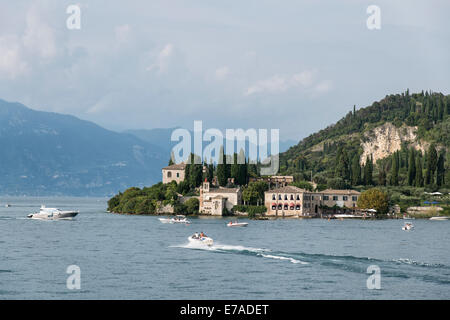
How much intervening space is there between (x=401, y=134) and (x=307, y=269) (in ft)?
508

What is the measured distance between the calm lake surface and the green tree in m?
38.1

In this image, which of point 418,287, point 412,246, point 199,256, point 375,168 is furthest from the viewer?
point 375,168

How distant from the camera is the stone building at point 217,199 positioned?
121000mm

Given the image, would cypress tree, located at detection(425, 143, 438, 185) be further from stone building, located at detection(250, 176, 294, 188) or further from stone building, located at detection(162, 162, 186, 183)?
stone building, located at detection(162, 162, 186, 183)

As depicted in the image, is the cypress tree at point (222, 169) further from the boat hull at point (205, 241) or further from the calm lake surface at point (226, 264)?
the boat hull at point (205, 241)

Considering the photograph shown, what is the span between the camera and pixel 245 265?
51.5m

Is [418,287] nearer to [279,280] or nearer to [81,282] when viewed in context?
[279,280]

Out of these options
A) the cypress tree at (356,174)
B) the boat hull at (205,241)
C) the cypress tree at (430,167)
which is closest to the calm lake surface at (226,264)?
the boat hull at (205,241)

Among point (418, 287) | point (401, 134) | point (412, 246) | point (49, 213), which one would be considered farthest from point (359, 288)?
point (401, 134)

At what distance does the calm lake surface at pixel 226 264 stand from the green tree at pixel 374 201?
3807 centimetres

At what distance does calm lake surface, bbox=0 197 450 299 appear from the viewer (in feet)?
133

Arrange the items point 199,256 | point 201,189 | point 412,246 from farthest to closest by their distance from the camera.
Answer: point 201,189
point 412,246
point 199,256

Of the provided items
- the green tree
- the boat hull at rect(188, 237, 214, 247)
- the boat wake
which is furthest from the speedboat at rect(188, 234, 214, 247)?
the green tree

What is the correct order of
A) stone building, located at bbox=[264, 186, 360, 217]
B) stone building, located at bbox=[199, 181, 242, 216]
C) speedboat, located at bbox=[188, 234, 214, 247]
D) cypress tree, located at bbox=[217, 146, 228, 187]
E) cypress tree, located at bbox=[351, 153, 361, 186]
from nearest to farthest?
1. speedboat, located at bbox=[188, 234, 214, 247]
2. stone building, located at bbox=[264, 186, 360, 217]
3. stone building, located at bbox=[199, 181, 242, 216]
4. cypress tree, located at bbox=[217, 146, 228, 187]
5. cypress tree, located at bbox=[351, 153, 361, 186]
